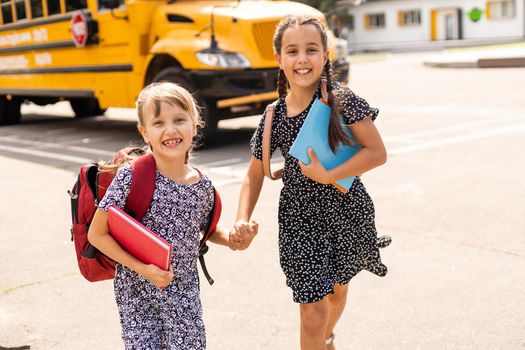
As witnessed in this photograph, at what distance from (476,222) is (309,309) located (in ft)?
9.11

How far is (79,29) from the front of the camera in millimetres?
9852

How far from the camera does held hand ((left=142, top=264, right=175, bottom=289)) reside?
2164 millimetres

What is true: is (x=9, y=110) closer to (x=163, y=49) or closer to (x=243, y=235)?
(x=163, y=49)

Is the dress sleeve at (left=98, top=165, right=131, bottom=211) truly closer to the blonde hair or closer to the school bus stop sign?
the blonde hair

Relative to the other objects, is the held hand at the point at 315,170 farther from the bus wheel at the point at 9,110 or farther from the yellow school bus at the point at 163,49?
the bus wheel at the point at 9,110

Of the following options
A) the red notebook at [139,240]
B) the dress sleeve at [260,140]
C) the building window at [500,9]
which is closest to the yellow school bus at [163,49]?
the dress sleeve at [260,140]

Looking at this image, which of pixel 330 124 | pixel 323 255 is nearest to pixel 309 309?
pixel 323 255

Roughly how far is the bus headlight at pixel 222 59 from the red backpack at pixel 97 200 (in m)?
5.88

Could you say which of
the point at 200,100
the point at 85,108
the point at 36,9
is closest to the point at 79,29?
the point at 36,9

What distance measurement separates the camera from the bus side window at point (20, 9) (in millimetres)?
11469

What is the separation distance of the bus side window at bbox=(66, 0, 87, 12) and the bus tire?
2.02m

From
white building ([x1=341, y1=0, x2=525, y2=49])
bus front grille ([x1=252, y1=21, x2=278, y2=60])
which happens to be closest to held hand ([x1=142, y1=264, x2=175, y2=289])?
bus front grille ([x1=252, y1=21, x2=278, y2=60])

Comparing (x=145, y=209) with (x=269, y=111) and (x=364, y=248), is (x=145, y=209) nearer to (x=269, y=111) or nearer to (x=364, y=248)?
(x=269, y=111)

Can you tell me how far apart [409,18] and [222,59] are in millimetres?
43705
